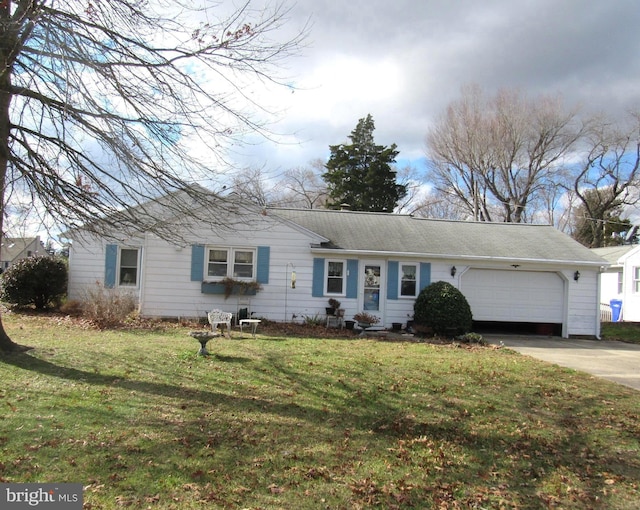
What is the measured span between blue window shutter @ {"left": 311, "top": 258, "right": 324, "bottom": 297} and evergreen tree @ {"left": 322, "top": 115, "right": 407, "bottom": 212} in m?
21.2

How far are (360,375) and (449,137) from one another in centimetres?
2887

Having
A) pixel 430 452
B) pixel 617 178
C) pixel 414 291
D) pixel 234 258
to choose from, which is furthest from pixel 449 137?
pixel 430 452

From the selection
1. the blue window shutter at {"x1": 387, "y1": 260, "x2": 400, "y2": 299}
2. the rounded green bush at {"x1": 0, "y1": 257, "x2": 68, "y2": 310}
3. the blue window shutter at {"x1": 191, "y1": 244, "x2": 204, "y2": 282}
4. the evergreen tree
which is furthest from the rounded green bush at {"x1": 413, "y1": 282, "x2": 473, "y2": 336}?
the evergreen tree

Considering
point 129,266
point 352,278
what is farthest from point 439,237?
point 129,266

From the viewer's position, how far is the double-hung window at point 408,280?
14.4 metres

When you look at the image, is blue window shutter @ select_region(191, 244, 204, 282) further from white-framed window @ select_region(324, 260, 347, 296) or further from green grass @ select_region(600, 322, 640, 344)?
green grass @ select_region(600, 322, 640, 344)

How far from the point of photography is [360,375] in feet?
24.0

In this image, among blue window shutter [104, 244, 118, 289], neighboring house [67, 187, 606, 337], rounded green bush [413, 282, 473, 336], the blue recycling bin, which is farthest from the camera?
the blue recycling bin

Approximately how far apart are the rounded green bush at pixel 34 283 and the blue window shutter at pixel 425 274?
38.1 ft

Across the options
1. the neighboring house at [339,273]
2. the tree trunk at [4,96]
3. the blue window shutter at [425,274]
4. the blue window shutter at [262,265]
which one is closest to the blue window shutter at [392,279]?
the neighboring house at [339,273]

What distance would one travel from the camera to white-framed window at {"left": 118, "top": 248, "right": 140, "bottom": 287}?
1448 cm

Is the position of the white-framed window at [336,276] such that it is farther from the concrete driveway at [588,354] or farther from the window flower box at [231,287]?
the concrete driveway at [588,354]

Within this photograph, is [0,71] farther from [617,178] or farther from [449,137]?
[617,178]

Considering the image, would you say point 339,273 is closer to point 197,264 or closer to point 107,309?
point 197,264
